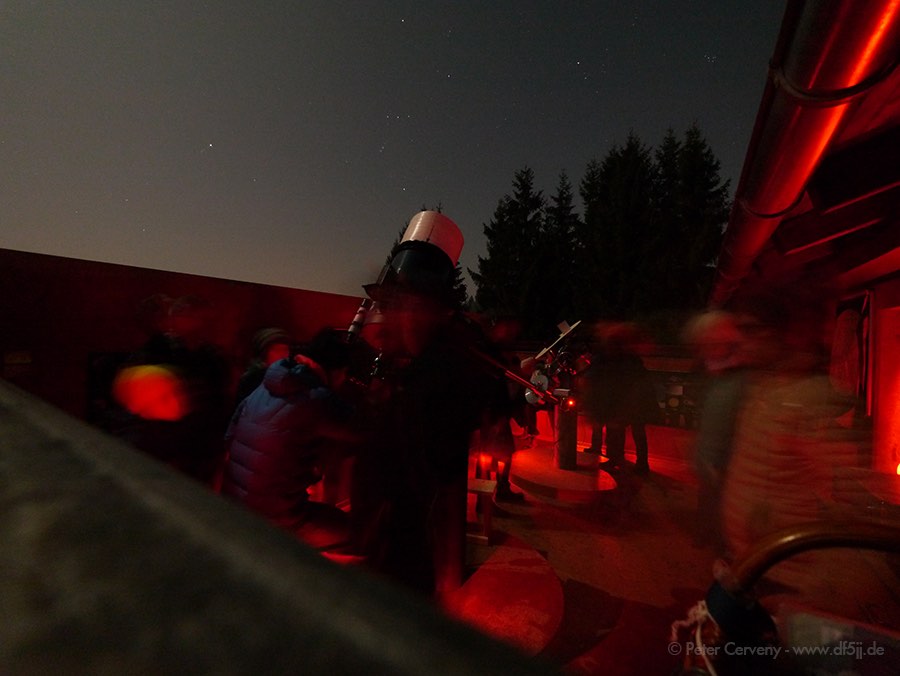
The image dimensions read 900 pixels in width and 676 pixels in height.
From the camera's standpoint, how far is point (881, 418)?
190 inches

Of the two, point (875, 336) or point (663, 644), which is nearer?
point (663, 644)

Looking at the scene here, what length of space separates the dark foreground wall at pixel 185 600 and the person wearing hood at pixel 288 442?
2168 mm

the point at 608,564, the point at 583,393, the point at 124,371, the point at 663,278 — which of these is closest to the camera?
the point at 124,371

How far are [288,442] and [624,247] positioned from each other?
28579mm

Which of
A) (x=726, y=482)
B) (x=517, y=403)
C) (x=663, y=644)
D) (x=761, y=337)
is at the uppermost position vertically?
(x=761, y=337)

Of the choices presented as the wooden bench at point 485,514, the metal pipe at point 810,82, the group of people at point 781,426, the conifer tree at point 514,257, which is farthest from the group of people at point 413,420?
the conifer tree at point 514,257

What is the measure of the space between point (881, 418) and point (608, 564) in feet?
12.6

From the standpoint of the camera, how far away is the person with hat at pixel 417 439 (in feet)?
6.68

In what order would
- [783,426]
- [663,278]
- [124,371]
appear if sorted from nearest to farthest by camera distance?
[783,426], [124,371], [663,278]

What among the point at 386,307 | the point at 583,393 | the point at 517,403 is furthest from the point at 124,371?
the point at 583,393

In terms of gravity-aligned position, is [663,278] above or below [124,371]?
above

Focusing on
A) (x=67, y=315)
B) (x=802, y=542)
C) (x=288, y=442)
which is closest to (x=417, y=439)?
(x=288, y=442)

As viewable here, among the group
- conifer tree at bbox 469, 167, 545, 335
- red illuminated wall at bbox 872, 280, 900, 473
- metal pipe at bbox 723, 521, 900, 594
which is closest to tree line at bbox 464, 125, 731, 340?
conifer tree at bbox 469, 167, 545, 335

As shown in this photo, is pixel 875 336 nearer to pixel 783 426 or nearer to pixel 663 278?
pixel 783 426
